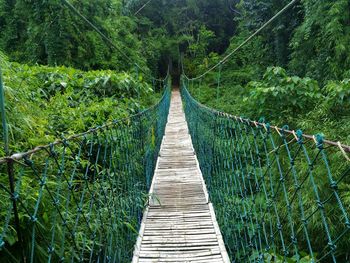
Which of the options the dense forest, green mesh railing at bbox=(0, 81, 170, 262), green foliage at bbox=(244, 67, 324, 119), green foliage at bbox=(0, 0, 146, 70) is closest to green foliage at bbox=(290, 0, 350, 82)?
the dense forest

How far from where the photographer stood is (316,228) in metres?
2.08

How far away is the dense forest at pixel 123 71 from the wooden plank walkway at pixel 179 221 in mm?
640

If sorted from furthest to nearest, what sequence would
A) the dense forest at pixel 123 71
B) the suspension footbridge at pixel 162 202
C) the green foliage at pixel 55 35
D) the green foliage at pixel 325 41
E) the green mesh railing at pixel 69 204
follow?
the green foliage at pixel 55 35, the green foliage at pixel 325 41, the dense forest at pixel 123 71, the suspension footbridge at pixel 162 202, the green mesh railing at pixel 69 204

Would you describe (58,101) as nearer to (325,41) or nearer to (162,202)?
(162,202)

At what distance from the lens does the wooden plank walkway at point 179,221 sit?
1.53 meters

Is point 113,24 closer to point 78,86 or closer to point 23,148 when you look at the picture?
point 78,86

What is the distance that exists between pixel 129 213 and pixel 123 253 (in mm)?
239

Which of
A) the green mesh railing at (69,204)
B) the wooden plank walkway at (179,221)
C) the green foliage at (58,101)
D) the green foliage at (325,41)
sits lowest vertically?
the wooden plank walkway at (179,221)

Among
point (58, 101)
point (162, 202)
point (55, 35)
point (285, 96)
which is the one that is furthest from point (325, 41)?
point (55, 35)

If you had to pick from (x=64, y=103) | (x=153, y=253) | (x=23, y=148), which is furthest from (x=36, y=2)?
A: (x=153, y=253)

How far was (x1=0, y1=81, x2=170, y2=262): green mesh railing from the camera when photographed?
807 mm

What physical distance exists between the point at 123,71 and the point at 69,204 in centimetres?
408

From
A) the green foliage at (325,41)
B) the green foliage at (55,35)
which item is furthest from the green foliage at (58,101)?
the green foliage at (325,41)

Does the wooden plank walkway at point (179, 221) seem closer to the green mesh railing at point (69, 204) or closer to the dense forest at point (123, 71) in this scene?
the green mesh railing at point (69, 204)
